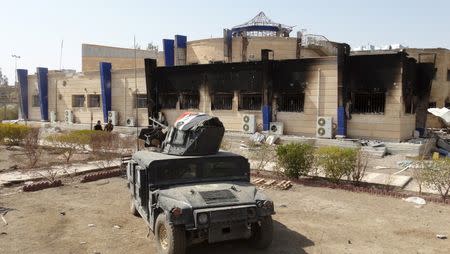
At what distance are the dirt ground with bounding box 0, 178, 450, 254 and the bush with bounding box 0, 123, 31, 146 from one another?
410 inches

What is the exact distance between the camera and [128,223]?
820 centimetres

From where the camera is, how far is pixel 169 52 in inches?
1214

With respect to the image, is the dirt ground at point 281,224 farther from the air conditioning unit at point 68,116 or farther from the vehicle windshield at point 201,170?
the air conditioning unit at point 68,116

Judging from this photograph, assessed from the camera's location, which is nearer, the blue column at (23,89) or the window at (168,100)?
the window at (168,100)

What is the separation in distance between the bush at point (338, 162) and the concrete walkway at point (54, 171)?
763 cm

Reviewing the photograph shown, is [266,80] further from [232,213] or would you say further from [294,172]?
[232,213]

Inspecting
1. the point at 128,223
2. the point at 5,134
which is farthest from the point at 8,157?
the point at 128,223

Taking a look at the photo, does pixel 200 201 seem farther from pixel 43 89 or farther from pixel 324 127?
pixel 43 89

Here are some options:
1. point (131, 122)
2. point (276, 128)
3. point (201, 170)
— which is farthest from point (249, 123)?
point (201, 170)

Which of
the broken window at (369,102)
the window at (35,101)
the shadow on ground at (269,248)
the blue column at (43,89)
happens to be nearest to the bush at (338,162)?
the shadow on ground at (269,248)

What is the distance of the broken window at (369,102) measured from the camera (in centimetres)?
1941

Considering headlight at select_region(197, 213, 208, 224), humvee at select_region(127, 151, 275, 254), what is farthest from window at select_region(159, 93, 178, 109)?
headlight at select_region(197, 213, 208, 224)

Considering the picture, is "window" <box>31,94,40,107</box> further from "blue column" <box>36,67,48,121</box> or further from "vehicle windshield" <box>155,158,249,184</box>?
"vehicle windshield" <box>155,158,249,184</box>

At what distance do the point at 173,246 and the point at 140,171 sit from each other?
5.34ft
